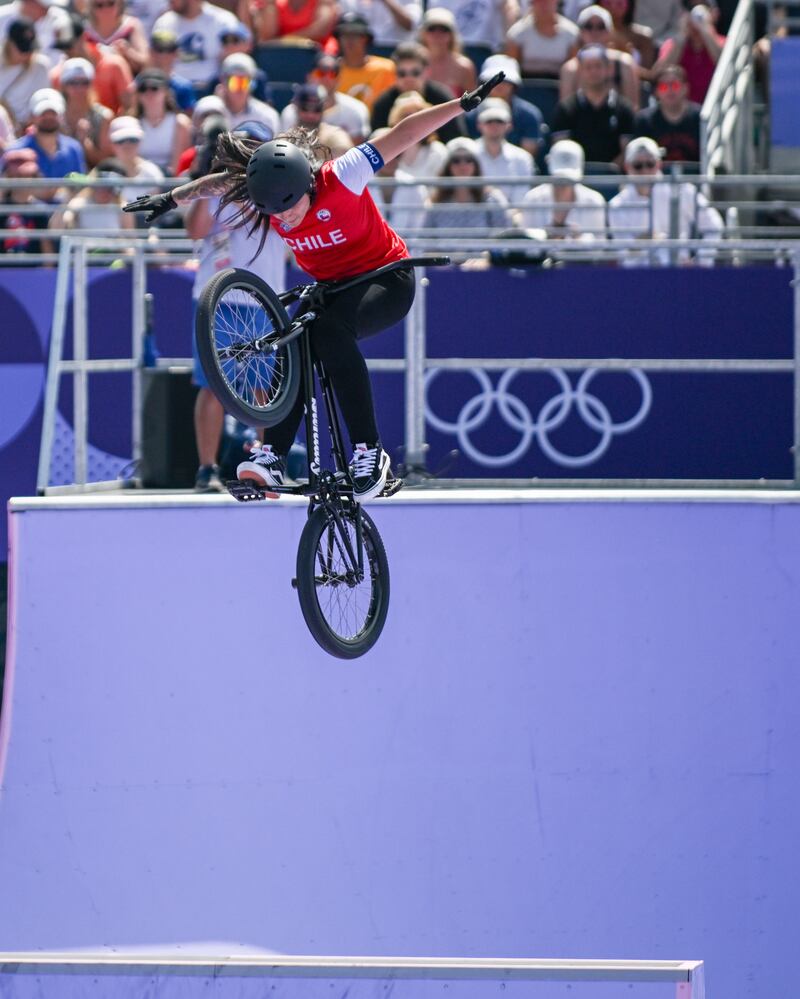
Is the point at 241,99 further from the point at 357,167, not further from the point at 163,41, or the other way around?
the point at 357,167

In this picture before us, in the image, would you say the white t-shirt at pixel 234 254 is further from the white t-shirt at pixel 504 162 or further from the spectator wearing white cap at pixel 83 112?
the spectator wearing white cap at pixel 83 112

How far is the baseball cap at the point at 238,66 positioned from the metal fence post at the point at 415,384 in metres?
3.67

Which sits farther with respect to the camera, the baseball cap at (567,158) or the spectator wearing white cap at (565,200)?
the baseball cap at (567,158)

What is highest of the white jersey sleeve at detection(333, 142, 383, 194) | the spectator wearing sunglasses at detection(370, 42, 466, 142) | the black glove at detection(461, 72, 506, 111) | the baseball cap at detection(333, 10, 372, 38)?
the baseball cap at detection(333, 10, 372, 38)

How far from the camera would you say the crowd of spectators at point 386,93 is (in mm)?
12445

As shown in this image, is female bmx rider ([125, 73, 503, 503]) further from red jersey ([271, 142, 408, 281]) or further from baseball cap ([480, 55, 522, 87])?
baseball cap ([480, 55, 522, 87])

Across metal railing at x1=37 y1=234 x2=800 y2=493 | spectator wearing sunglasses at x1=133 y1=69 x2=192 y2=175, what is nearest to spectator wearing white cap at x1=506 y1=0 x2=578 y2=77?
spectator wearing sunglasses at x1=133 y1=69 x2=192 y2=175

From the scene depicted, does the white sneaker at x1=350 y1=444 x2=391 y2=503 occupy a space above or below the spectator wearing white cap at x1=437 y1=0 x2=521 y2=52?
below

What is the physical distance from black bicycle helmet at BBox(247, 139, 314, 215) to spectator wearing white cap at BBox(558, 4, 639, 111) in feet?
21.9

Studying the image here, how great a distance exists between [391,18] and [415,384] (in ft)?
17.7

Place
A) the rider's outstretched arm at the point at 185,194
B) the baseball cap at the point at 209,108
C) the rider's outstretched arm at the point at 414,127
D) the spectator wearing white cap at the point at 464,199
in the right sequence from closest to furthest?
the rider's outstretched arm at the point at 414,127 < the rider's outstretched arm at the point at 185,194 < the spectator wearing white cap at the point at 464,199 < the baseball cap at the point at 209,108

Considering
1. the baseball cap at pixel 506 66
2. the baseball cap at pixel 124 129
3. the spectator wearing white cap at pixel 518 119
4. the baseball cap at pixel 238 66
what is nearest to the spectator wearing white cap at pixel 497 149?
the spectator wearing white cap at pixel 518 119

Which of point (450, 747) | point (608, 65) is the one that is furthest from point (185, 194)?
point (608, 65)

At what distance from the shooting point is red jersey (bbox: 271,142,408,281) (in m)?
7.41
